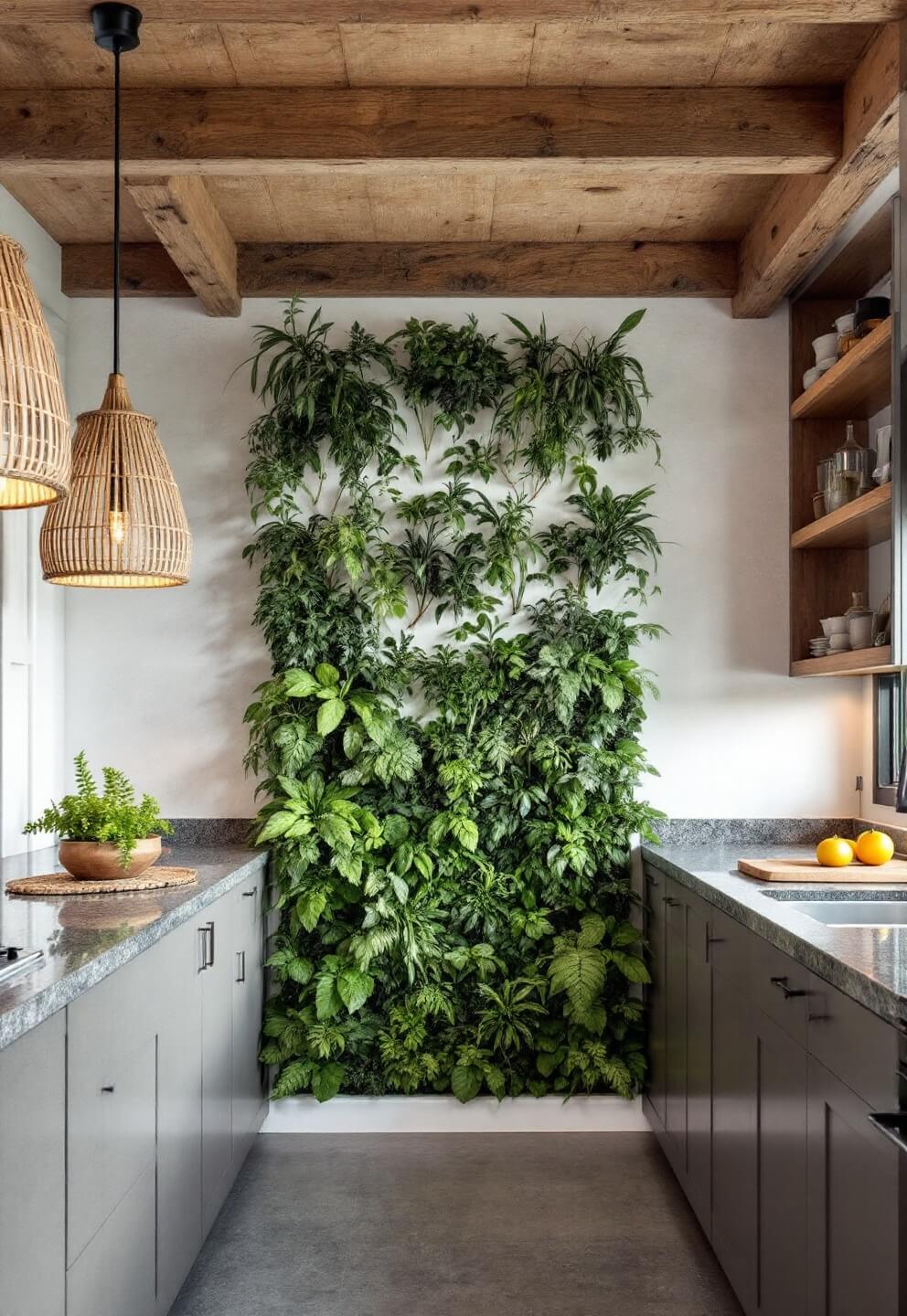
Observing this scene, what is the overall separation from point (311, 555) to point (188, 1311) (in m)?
2.20

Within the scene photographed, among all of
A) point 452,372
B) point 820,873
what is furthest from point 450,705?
point 820,873

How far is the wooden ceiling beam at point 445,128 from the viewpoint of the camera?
2.91m

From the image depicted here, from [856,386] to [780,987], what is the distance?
198 centimetres

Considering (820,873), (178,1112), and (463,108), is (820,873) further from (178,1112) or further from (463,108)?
(463,108)

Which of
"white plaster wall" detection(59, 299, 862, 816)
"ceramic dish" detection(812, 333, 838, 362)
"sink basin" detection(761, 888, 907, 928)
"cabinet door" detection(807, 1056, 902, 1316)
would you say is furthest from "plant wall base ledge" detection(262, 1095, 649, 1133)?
"ceramic dish" detection(812, 333, 838, 362)

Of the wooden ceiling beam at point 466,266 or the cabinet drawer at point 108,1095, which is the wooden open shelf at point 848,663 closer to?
the wooden ceiling beam at point 466,266

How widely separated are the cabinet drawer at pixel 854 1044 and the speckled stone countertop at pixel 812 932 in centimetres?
2

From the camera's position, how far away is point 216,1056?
294 centimetres

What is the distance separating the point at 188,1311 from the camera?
2.64m

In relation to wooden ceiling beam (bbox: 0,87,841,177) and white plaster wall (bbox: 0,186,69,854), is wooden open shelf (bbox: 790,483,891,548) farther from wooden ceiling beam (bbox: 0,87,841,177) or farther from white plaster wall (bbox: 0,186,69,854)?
white plaster wall (bbox: 0,186,69,854)

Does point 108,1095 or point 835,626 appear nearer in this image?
point 108,1095

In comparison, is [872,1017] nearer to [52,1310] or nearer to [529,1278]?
[52,1310]

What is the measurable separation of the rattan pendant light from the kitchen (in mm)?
12

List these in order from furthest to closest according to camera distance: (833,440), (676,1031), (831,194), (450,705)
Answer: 1. (833,440)
2. (450,705)
3. (676,1031)
4. (831,194)
